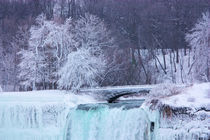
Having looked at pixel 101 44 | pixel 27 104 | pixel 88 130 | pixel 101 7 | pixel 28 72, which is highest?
pixel 101 7

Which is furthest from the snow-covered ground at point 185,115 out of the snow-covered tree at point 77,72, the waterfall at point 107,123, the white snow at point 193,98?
the snow-covered tree at point 77,72

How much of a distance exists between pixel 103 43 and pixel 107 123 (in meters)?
16.2

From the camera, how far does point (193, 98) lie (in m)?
16.2

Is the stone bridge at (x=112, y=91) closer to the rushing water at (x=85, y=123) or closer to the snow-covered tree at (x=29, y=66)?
the rushing water at (x=85, y=123)

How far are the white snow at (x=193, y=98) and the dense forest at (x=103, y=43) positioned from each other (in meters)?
10.9

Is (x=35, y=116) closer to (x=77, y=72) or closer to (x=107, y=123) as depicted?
(x=107, y=123)

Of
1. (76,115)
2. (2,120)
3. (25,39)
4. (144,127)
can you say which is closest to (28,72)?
(25,39)

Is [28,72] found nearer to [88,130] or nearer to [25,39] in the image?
[25,39]

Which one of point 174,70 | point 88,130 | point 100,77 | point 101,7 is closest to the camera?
point 88,130

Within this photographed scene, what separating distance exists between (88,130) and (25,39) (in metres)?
19.9

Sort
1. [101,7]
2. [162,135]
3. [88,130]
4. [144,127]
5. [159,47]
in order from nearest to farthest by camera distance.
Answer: [162,135] → [144,127] → [88,130] → [159,47] → [101,7]

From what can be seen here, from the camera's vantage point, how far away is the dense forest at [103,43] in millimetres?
30156

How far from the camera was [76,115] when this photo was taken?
2066 cm

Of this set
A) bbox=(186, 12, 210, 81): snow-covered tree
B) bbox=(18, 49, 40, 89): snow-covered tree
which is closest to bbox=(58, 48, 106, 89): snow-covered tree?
bbox=(18, 49, 40, 89): snow-covered tree
